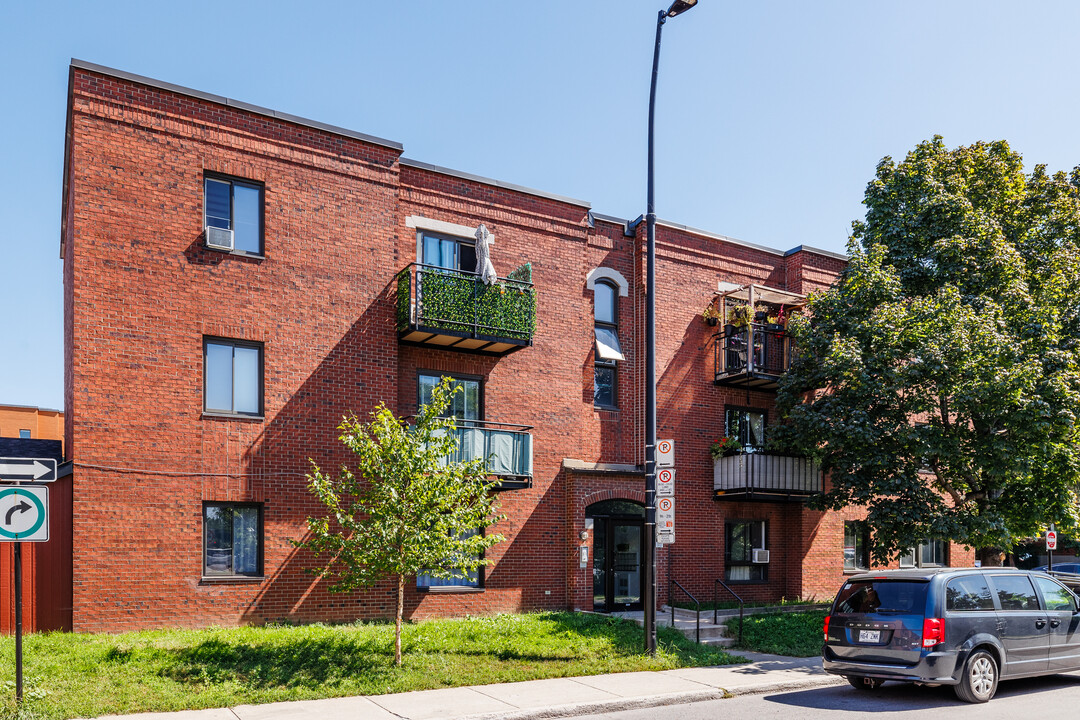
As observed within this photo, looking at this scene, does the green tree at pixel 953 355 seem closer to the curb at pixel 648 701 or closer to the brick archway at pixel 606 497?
the brick archway at pixel 606 497

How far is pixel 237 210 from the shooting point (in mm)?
15555

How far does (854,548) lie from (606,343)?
945 centimetres

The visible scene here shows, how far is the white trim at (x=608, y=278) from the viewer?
1961cm

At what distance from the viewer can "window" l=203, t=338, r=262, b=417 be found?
14984 mm

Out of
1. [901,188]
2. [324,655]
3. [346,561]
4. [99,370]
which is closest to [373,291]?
[99,370]

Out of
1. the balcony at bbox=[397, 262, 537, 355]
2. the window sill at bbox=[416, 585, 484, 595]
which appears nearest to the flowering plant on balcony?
the balcony at bbox=[397, 262, 537, 355]

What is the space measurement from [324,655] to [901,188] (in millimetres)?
15724

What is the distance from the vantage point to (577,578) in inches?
711

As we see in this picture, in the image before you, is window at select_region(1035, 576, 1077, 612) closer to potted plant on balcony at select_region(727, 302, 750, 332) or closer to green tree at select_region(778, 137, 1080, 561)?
green tree at select_region(778, 137, 1080, 561)

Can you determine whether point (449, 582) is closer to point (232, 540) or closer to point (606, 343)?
point (232, 540)

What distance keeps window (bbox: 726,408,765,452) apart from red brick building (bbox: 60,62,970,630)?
90mm

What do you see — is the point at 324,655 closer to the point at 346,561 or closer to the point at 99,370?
the point at 346,561

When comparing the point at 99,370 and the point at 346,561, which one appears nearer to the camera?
the point at 346,561

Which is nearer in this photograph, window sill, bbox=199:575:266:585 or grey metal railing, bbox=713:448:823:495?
window sill, bbox=199:575:266:585
